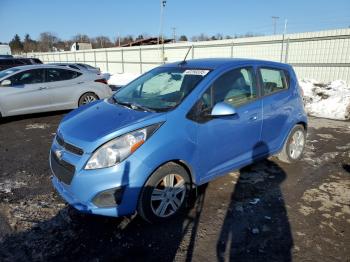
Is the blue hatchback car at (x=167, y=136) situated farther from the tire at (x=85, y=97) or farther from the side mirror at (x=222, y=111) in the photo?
the tire at (x=85, y=97)

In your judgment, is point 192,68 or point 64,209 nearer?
point 64,209

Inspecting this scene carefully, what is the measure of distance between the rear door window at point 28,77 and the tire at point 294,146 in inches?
263

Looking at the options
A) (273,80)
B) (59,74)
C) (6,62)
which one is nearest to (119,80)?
(6,62)

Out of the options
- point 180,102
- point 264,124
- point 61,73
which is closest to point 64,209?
point 180,102

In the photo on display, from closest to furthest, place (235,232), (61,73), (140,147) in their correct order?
(140,147)
(235,232)
(61,73)

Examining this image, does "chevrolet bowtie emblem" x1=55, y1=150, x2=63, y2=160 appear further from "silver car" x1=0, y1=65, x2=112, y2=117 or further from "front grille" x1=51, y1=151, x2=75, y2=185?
"silver car" x1=0, y1=65, x2=112, y2=117

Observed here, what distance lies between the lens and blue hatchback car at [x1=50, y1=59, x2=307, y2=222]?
2959 mm

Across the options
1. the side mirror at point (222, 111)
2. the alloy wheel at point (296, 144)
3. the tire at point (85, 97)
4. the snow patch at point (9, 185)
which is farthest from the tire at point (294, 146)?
the tire at point (85, 97)

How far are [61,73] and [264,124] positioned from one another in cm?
664

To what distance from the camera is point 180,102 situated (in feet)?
11.3

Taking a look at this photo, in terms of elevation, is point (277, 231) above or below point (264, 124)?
below

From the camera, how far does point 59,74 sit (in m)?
8.79

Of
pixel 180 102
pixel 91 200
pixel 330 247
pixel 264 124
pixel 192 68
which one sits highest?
pixel 192 68

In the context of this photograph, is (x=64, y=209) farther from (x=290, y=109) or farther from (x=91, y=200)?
(x=290, y=109)
